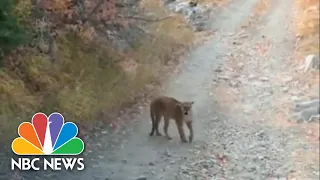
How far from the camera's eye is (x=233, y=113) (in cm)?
162

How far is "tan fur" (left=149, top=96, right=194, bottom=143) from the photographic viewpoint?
1.67 meters

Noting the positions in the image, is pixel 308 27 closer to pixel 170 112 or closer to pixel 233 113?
pixel 233 113

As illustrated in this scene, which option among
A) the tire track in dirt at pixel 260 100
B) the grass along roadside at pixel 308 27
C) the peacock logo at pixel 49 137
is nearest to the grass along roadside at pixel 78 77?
the peacock logo at pixel 49 137

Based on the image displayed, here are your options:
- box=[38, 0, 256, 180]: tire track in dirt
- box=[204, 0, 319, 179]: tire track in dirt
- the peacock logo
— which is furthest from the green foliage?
box=[204, 0, 319, 179]: tire track in dirt

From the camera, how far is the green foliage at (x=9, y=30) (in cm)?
171

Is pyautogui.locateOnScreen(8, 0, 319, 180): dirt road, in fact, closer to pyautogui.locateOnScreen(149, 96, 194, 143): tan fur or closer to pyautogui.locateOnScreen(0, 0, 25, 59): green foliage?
pyautogui.locateOnScreen(149, 96, 194, 143): tan fur

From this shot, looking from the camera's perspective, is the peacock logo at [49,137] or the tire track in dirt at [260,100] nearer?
the tire track in dirt at [260,100]

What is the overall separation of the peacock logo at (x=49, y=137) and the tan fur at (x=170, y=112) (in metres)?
0.23

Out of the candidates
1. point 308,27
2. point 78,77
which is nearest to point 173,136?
point 78,77

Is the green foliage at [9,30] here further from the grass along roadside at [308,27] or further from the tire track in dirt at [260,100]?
the grass along roadside at [308,27]

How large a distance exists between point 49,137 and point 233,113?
0.54 m

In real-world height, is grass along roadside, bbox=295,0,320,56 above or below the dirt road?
above

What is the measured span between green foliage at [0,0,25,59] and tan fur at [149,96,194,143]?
45cm

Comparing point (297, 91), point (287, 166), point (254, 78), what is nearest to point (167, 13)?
point (254, 78)
